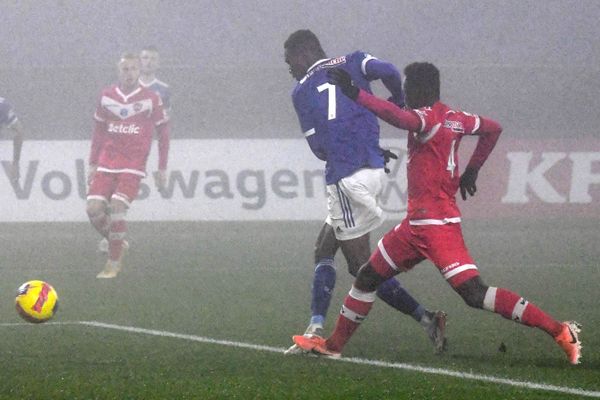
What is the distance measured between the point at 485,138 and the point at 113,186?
673cm

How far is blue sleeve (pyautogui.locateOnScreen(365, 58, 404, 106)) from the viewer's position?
7805 millimetres

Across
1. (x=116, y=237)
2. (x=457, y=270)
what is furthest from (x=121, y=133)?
(x=457, y=270)

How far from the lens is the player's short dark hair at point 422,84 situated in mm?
7129

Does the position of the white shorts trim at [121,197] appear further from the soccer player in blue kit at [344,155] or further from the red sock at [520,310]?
the red sock at [520,310]

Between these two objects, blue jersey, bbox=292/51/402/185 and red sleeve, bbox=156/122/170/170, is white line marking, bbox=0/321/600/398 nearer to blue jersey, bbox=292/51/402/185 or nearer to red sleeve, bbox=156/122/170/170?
blue jersey, bbox=292/51/402/185

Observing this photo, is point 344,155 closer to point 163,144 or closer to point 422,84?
point 422,84

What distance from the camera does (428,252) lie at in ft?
22.9

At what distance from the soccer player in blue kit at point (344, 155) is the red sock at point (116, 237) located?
17.0 feet

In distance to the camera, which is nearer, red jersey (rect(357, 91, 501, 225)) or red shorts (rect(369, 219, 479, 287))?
red shorts (rect(369, 219, 479, 287))

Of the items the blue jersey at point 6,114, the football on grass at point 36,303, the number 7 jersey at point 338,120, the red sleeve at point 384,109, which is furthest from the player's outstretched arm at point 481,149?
the blue jersey at point 6,114

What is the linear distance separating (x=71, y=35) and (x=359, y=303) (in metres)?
19.3

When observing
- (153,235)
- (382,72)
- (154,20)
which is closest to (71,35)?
(154,20)

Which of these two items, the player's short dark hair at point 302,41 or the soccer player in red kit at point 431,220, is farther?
the player's short dark hair at point 302,41

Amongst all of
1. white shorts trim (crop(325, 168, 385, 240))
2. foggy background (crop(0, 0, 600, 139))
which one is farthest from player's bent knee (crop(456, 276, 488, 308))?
foggy background (crop(0, 0, 600, 139))
